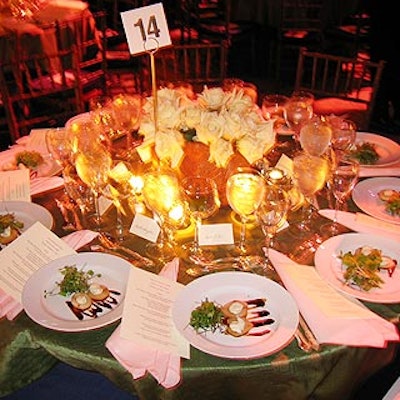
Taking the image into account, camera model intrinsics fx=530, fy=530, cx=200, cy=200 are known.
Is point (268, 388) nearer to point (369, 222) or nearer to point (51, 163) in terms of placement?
point (369, 222)

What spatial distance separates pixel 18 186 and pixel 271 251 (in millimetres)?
962

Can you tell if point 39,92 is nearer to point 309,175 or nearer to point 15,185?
point 15,185

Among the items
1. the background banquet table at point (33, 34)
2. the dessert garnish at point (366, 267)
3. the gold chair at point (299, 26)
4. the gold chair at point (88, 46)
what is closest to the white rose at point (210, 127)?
the dessert garnish at point (366, 267)

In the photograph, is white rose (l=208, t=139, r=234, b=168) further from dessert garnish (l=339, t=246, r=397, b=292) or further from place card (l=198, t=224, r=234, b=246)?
dessert garnish (l=339, t=246, r=397, b=292)

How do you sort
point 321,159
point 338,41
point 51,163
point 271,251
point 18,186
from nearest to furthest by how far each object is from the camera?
1. point 271,251
2. point 321,159
3. point 18,186
4. point 51,163
5. point 338,41

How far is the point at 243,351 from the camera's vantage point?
1.27 m

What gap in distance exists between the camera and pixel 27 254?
159 centimetres

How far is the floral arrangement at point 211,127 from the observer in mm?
1686

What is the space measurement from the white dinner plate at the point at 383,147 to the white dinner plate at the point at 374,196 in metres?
0.12

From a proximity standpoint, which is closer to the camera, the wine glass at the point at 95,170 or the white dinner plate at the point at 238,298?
the white dinner plate at the point at 238,298

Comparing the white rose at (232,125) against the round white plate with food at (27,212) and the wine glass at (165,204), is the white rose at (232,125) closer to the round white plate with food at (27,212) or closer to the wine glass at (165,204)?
the wine glass at (165,204)

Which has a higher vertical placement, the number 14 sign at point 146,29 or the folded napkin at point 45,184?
the number 14 sign at point 146,29

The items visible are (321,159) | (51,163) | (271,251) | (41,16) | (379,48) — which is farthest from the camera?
(41,16)

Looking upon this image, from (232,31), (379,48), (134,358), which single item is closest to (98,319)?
(134,358)
